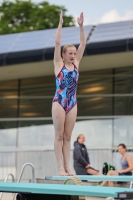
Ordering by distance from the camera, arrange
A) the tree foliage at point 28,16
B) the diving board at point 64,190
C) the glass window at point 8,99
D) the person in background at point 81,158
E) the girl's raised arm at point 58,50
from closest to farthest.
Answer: the diving board at point 64,190
the girl's raised arm at point 58,50
the person in background at point 81,158
the glass window at point 8,99
the tree foliage at point 28,16

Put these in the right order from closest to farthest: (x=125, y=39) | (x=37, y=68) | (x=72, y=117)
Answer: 1. (x=72, y=117)
2. (x=125, y=39)
3. (x=37, y=68)

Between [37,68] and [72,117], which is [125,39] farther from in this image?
[72,117]

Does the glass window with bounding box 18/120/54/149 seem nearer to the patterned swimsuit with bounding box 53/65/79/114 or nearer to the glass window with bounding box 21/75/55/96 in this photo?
the glass window with bounding box 21/75/55/96

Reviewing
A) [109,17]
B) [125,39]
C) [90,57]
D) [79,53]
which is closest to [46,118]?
[90,57]

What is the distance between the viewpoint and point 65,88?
285 inches

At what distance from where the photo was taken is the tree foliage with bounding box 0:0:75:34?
55.8 metres

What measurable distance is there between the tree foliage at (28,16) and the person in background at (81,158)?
41.2 metres

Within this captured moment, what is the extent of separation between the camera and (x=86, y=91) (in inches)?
834

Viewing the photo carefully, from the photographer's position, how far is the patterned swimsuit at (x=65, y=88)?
7.20 m

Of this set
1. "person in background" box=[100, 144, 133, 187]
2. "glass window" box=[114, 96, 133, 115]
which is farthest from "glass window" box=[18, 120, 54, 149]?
"person in background" box=[100, 144, 133, 187]

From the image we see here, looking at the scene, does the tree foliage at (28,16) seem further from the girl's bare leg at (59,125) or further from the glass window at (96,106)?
the girl's bare leg at (59,125)

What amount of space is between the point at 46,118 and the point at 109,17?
4920 cm

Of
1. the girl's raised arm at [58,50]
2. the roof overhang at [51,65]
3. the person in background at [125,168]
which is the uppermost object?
the roof overhang at [51,65]

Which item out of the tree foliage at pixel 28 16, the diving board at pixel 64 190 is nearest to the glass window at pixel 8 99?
the diving board at pixel 64 190
